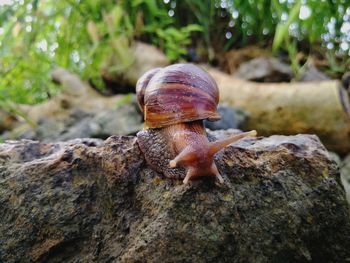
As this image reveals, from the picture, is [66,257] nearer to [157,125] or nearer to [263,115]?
[157,125]

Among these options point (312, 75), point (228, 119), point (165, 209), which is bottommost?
point (228, 119)

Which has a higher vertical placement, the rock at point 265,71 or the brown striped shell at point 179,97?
the brown striped shell at point 179,97

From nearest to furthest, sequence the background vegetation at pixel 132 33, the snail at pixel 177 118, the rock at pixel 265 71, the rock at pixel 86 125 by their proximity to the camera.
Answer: the snail at pixel 177 118 < the rock at pixel 86 125 < the background vegetation at pixel 132 33 < the rock at pixel 265 71

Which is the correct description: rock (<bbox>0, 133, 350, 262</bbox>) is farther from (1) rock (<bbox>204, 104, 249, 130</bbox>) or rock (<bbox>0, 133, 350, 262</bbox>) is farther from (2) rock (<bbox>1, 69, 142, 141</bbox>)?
(2) rock (<bbox>1, 69, 142, 141</bbox>)

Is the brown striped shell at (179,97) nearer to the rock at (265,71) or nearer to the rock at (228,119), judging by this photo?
the rock at (228,119)

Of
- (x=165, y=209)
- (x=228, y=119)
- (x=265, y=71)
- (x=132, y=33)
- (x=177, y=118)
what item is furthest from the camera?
(x=132, y=33)

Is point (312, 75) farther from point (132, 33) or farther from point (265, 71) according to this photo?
point (132, 33)

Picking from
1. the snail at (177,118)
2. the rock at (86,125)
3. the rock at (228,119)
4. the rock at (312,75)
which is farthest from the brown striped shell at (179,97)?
the rock at (312,75)

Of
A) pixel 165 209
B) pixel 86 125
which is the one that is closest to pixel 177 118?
pixel 165 209
